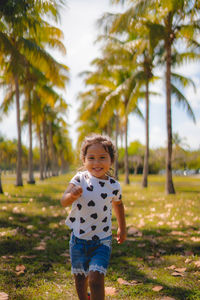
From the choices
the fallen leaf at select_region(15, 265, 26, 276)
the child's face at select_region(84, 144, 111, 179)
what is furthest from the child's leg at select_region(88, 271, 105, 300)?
the fallen leaf at select_region(15, 265, 26, 276)

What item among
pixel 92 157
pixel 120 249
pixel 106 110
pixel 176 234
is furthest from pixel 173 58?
pixel 92 157

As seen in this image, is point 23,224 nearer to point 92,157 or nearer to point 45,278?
point 45,278

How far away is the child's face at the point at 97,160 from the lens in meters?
2.40

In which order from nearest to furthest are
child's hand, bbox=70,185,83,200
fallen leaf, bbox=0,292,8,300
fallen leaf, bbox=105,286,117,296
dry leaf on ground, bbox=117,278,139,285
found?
1. child's hand, bbox=70,185,83,200
2. fallen leaf, bbox=0,292,8,300
3. fallen leaf, bbox=105,286,117,296
4. dry leaf on ground, bbox=117,278,139,285

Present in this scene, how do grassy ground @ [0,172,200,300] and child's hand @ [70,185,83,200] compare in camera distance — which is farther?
grassy ground @ [0,172,200,300]

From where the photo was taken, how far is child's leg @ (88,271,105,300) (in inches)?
80.4

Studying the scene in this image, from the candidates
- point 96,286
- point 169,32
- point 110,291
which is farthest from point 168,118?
point 96,286

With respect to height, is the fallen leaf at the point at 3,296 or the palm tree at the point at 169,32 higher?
the palm tree at the point at 169,32

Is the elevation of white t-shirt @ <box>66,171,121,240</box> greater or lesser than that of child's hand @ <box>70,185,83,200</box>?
lesser

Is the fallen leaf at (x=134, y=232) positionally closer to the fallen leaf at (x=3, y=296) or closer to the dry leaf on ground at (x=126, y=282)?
the dry leaf on ground at (x=126, y=282)

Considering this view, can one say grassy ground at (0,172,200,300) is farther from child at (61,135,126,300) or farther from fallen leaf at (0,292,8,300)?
child at (61,135,126,300)

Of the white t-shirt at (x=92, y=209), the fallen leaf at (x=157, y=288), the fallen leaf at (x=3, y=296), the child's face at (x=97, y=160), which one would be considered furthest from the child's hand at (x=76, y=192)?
the fallen leaf at (x=157, y=288)

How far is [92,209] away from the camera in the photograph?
2.30 metres

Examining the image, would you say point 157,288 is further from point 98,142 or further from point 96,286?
point 98,142
